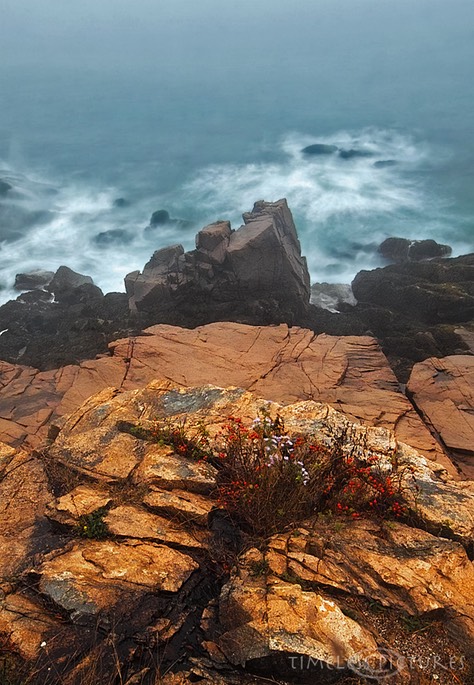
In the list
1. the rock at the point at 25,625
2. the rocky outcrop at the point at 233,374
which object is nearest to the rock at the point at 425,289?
the rocky outcrop at the point at 233,374

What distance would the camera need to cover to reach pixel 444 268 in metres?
26.1

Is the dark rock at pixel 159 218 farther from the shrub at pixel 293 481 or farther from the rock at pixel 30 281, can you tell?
the shrub at pixel 293 481

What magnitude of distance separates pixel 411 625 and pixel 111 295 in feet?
80.5

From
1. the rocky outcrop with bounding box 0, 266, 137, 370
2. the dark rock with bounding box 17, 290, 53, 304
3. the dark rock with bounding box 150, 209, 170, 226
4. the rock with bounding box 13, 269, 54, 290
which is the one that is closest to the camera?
the rocky outcrop with bounding box 0, 266, 137, 370

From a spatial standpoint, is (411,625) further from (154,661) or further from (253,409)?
(253,409)

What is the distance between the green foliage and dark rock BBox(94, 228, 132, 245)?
42211 mm

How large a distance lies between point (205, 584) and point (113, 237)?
1750 inches

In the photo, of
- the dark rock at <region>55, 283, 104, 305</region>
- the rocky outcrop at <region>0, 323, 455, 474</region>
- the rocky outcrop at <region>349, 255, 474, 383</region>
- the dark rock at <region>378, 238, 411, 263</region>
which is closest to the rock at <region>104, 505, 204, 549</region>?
the rocky outcrop at <region>0, 323, 455, 474</region>

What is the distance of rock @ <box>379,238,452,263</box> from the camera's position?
3266 cm

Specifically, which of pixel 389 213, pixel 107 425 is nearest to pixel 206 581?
pixel 107 425

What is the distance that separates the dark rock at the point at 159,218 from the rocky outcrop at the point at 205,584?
4480 centimetres

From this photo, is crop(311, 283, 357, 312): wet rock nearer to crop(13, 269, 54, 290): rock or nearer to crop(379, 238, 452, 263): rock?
crop(379, 238, 452, 263): rock

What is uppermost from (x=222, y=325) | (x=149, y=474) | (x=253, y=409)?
(x=222, y=325)

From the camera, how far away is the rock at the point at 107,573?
416 centimetres
